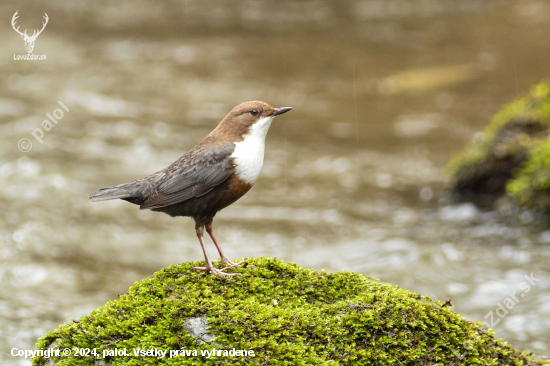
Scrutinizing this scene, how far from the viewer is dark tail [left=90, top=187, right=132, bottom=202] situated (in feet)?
13.9

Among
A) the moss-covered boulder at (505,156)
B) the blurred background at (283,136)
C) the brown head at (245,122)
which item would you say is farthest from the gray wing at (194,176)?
the moss-covered boulder at (505,156)

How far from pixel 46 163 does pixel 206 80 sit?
5.89m

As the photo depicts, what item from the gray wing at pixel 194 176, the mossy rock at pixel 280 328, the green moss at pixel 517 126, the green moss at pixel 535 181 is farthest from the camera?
the green moss at pixel 517 126

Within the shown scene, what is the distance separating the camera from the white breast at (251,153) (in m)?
4.19

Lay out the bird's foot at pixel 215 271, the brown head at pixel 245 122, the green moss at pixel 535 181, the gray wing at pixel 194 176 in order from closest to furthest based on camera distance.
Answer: the bird's foot at pixel 215 271 < the gray wing at pixel 194 176 < the brown head at pixel 245 122 < the green moss at pixel 535 181

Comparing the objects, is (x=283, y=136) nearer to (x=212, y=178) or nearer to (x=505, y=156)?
(x=505, y=156)

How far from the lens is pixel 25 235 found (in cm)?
838

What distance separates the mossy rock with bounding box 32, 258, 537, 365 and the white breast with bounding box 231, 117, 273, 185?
2.42 feet

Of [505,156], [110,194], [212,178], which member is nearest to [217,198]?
[212,178]

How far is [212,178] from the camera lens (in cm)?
415

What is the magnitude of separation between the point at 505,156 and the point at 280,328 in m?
7.04

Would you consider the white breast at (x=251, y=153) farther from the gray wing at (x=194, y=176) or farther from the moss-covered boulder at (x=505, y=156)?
the moss-covered boulder at (x=505, y=156)

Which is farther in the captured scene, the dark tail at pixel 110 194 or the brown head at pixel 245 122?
the brown head at pixel 245 122

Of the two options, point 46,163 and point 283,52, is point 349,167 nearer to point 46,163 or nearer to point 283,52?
point 46,163
